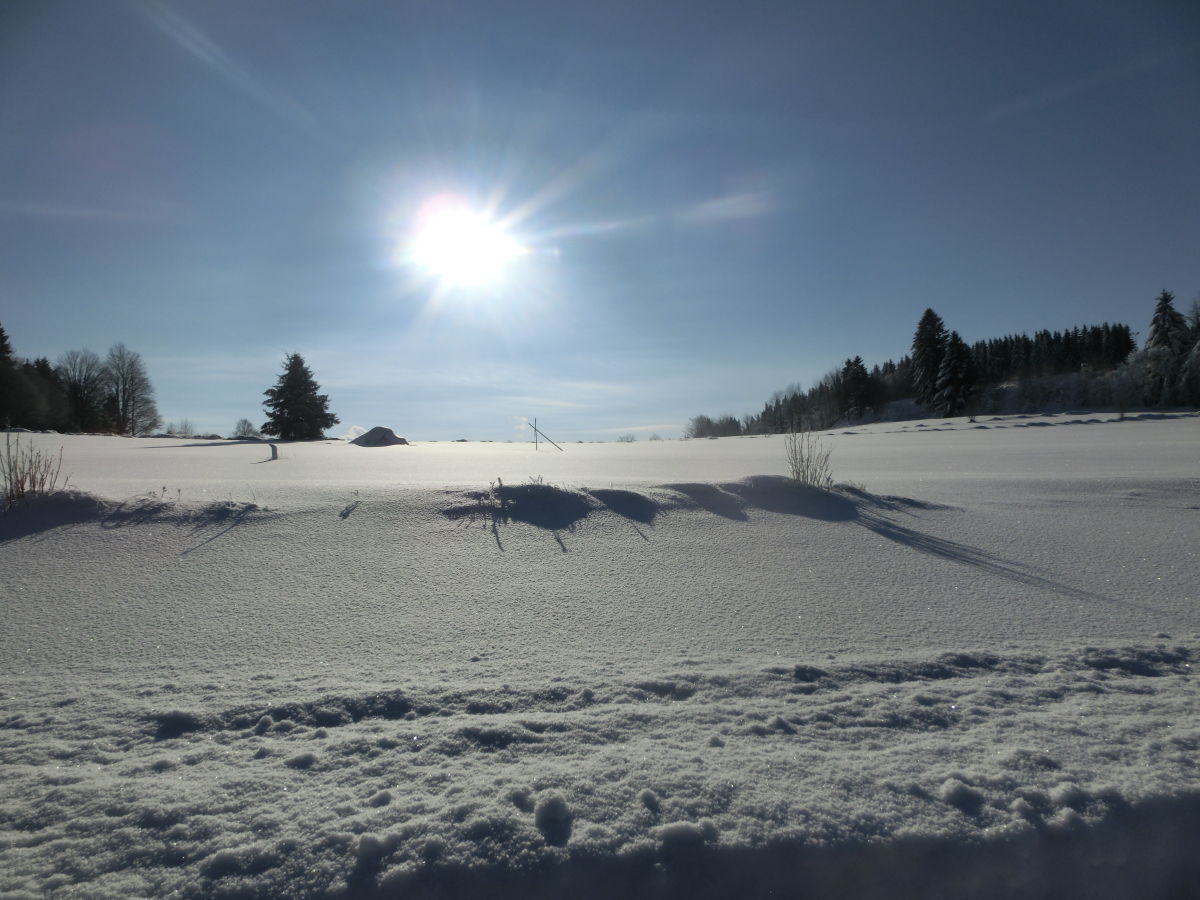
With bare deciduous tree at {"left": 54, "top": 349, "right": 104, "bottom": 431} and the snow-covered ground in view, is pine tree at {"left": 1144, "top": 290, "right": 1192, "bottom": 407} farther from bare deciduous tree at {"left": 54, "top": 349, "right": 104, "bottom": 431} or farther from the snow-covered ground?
bare deciduous tree at {"left": 54, "top": 349, "right": 104, "bottom": 431}

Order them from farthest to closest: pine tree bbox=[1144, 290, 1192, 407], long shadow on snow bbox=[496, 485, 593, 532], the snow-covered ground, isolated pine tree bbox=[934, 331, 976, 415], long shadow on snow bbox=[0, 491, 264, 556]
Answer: isolated pine tree bbox=[934, 331, 976, 415] < pine tree bbox=[1144, 290, 1192, 407] < long shadow on snow bbox=[496, 485, 593, 532] < long shadow on snow bbox=[0, 491, 264, 556] < the snow-covered ground

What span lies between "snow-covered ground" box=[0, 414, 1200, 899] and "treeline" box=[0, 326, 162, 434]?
89.9ft

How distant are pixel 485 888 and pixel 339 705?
837mm

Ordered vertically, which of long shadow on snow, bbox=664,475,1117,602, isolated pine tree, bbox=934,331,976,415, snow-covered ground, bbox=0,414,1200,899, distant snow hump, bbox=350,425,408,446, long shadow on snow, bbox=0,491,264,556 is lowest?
snow-covered ground, bbox=0,414,1200,899

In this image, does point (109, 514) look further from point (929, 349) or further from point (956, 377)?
point (929, 349)

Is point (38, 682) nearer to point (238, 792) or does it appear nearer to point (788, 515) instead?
point (238, 792)

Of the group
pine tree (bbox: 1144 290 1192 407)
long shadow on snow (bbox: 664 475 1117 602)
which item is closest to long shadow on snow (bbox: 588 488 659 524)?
long shadow on snow (bbox: 664 475 1117 602)

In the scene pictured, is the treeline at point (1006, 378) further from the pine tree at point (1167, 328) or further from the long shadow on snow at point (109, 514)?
the long shadow on snow at point (109, 514)

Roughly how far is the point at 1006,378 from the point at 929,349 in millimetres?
23600

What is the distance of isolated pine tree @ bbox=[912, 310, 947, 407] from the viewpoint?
37281 millimetres

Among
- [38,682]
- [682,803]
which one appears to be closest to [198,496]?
[38,682]

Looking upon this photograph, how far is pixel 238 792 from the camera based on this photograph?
1.32 meters

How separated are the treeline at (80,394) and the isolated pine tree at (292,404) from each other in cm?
825

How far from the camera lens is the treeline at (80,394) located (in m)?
22.2
